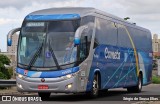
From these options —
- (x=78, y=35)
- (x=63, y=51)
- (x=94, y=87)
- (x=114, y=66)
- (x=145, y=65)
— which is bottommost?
(x=94, y=87)

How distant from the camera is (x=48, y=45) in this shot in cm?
1789

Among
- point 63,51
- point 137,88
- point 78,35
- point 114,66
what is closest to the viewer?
point 78,35

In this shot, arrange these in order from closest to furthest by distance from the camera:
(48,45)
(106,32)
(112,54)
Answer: (48,45), (106,32), (112,54)

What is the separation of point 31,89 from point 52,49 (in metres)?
1.69

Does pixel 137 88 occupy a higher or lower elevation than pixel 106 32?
lower

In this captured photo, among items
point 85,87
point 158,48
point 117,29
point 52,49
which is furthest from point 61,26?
point 158,48

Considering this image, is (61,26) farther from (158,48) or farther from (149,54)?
(158,48)

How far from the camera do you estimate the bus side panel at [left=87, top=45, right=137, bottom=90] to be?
20.0 metres

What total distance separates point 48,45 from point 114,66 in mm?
5327

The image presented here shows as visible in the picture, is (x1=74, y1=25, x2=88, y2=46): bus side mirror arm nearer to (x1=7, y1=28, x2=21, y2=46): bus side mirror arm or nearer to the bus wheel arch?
(x1=7, y1=28, x2=21, y2=46): bus side mirror arm

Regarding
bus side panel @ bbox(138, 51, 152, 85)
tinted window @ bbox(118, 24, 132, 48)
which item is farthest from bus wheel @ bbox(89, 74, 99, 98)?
bus side panel @ bbox(138, 51, 152, 85)

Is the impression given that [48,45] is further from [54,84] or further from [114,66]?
[114,66]

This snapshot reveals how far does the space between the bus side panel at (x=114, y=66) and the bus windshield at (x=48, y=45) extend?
181 centimetres

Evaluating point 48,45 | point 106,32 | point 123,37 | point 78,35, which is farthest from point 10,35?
point 123,37
